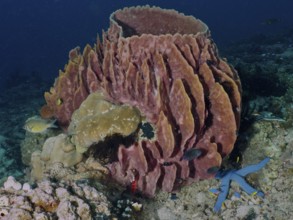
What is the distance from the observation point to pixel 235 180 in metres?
4.45

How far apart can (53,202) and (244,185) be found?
2.54m

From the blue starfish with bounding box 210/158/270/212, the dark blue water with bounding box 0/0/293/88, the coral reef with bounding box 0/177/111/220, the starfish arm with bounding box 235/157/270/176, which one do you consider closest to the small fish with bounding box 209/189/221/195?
the blue starfish with bounding box 210/158/270/212

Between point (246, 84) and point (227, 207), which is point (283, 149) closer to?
point (227, 207)

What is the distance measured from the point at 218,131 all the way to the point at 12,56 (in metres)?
59.9

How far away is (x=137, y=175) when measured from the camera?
4508 mm

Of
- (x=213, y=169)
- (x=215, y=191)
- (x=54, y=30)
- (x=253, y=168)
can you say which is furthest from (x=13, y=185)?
(x=54, y=30)

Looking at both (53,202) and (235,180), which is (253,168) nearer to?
(235,180)

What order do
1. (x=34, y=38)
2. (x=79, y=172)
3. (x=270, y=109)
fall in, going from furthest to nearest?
(x=34, y=38), (x=270, y=109), (x=79, y=172)

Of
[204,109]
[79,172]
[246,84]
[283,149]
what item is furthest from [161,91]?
[246,84]

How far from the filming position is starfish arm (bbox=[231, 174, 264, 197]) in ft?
14.3

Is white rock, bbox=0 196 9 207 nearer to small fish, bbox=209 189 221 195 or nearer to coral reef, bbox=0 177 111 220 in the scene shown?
coral reef, bbox=0 177 111 220

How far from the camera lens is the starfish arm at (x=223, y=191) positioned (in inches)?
168

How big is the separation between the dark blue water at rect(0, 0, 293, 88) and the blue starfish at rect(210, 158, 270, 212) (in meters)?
17.3

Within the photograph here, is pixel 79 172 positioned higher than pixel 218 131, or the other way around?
pixel 218 131
